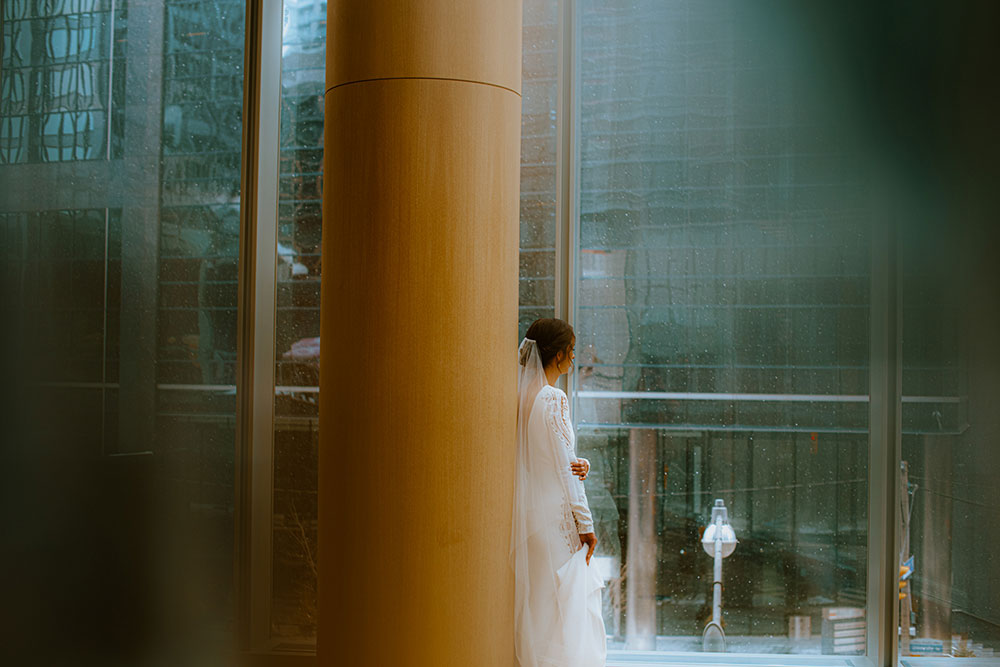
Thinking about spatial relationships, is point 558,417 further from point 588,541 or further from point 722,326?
point 722,326

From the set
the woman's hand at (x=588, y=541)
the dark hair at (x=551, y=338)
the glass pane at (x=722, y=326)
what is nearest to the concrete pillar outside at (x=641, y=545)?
the glass pane at (x=722, y=326)

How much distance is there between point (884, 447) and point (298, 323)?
3.01 metres

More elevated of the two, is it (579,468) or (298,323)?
(298,323)

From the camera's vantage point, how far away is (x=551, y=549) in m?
3.27

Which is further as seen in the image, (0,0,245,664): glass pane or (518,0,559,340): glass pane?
(518,0,559,340): glass pane

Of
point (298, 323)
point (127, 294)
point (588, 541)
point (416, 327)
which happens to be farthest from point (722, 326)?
point (127, 294)

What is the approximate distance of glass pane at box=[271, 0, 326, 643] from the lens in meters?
4.02

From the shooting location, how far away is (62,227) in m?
3.34

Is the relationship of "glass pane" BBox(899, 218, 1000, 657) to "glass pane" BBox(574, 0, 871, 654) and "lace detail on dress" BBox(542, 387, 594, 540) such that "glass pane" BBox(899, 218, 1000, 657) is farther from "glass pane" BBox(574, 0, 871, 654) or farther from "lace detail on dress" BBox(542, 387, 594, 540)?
"lace detail on dress" BBox(542, 387, 594, 540)

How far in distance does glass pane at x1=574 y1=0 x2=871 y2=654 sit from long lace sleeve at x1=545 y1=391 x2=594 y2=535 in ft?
2.36

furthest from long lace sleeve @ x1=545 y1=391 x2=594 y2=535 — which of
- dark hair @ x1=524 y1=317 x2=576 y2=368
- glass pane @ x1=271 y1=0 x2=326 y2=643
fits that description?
glass pane @ x1=271 y1=0 x2=326 y2=643

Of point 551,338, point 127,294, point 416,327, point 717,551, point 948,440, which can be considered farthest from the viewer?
point 717,551

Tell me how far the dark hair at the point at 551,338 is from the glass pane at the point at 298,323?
126cm

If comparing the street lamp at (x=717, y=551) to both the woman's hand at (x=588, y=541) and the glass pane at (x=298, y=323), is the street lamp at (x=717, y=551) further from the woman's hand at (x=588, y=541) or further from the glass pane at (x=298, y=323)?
the glass pane at (x=298, y=323)
